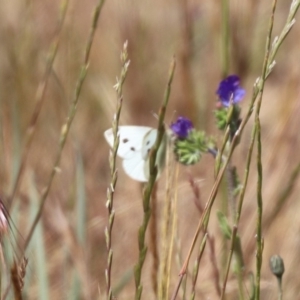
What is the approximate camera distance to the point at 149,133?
0.93 metres

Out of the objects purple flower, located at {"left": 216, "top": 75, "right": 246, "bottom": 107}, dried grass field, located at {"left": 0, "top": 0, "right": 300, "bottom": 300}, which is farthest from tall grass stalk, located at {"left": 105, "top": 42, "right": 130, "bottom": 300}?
purple flower, located at {"left": 216, "top": 75, "right": 246, "bottom": 107}

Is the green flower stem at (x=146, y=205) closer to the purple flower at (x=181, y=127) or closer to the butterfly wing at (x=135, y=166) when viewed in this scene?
the purple flower at (x=181, y=127)

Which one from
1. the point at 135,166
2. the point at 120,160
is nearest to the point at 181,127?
the point at 135,166

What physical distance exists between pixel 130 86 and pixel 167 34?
427 mm

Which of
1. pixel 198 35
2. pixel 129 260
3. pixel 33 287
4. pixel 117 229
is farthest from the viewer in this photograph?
pixel 198 35

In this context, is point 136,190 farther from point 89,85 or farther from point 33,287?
point 89,85

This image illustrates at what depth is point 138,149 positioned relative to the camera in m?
1.01

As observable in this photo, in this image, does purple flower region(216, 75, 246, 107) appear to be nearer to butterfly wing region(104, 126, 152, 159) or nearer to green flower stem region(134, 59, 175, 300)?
butterfly wing region(104, 126, 152, 159)

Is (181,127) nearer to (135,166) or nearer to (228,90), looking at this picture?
(228,90)

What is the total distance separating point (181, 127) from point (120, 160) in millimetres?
884

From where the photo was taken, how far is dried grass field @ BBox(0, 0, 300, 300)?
0.80 meters

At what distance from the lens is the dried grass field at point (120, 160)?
31.5 inches

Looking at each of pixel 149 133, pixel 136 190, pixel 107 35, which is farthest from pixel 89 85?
pixel 149 133

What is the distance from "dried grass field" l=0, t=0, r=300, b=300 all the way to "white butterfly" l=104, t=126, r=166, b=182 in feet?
0.16
